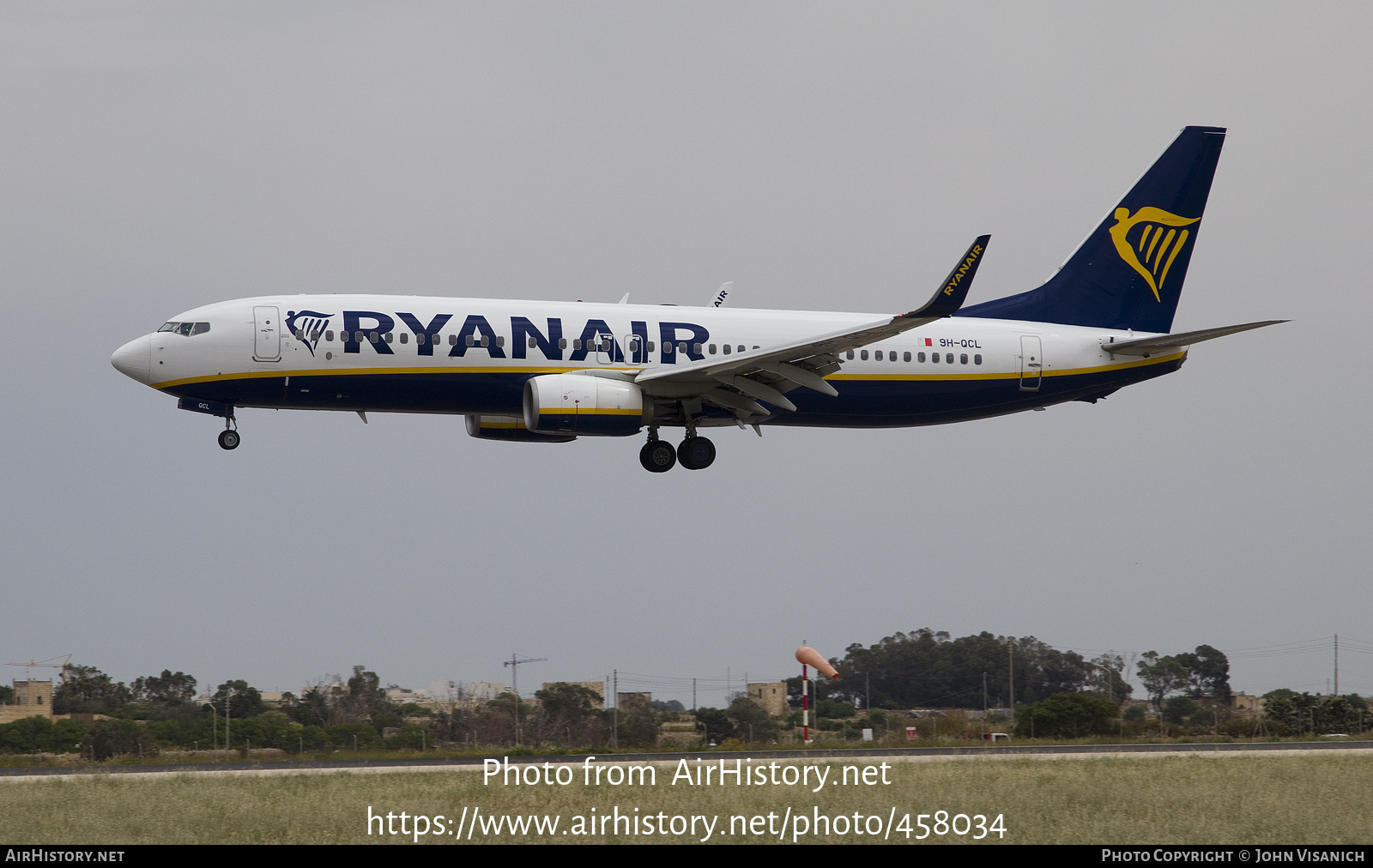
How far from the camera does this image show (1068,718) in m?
49.0

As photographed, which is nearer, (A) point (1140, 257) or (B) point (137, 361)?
(B) point (137, 361)

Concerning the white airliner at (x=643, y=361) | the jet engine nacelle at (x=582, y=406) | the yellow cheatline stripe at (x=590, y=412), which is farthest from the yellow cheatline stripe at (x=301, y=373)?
the yellow cheatline stripe at (x=590, y=412)

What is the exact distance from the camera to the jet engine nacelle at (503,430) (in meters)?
41.4

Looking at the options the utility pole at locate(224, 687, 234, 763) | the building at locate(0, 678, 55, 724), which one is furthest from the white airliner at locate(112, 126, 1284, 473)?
the building at locate(0, 678, 55, 724)

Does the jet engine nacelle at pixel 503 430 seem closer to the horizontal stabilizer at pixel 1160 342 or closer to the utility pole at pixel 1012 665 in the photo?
the horizontal stabilizer at pixel 1160 342

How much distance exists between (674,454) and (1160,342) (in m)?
13.8

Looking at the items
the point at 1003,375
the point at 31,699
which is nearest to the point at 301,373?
the point at 1003,375

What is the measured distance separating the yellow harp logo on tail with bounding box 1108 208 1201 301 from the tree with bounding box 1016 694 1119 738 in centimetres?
1317

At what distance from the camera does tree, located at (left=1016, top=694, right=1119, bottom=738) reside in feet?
159

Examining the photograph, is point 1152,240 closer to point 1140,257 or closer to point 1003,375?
point 1140,257

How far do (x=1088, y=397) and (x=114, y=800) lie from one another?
94.9 ft

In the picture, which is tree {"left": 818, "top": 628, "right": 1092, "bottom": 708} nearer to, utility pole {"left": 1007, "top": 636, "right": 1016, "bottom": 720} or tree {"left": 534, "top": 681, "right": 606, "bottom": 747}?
utility pole {"left": 1007, "top": 636, "right": 1016, "bottom": 720}
